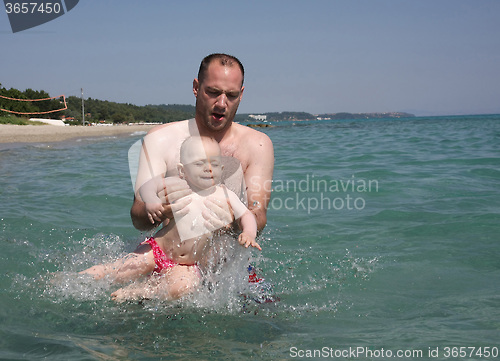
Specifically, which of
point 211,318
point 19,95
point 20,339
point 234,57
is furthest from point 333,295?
point 19,95

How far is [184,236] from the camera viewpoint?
3723mm

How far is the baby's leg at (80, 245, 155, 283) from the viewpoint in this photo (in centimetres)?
381

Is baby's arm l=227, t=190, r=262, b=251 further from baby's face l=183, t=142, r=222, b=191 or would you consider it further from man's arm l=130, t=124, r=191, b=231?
man's arm l=130, t=124, r=191, b=231

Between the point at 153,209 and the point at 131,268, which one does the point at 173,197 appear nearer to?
the point at 153,209

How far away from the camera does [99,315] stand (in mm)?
3371

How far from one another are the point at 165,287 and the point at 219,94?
1.55m

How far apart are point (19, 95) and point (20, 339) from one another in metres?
53.7

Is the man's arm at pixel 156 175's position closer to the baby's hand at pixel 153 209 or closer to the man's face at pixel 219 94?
the baby's hand at pixel 153 209

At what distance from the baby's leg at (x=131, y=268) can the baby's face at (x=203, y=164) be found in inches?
29.4

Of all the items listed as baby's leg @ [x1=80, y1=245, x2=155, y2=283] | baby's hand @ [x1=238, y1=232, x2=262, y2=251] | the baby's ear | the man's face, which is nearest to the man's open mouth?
the man's face

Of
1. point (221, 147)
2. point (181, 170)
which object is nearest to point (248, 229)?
point (181, 170)

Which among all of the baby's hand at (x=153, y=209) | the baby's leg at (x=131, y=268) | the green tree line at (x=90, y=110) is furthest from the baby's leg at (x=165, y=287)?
the green tree line at (x=90, y=110)

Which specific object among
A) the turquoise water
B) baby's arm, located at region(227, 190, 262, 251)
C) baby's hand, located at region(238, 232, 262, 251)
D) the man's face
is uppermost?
the man's face

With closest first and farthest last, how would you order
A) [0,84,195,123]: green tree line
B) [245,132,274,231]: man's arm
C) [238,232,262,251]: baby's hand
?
[238,232,262,251]: baby's hand, [245,132,274,231]: man's arm, [0,84,195,123]: green tree line
